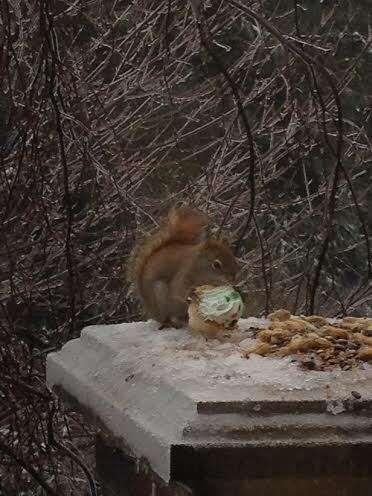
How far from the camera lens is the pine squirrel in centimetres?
230

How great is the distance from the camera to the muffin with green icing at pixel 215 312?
1.95 metres

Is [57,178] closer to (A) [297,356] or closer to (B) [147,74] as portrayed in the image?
(B) [147,74]

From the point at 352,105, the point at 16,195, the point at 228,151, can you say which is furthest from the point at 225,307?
the point at 352,105

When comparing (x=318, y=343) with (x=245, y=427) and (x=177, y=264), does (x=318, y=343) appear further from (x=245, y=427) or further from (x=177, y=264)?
(x=177, y=264)

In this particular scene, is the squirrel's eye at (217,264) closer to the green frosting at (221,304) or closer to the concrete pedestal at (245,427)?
the green frosting at (221,304)

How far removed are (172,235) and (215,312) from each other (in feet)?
1.56

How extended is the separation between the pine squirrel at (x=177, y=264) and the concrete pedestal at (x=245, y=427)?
0.56 m

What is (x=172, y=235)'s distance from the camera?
240 centimetres

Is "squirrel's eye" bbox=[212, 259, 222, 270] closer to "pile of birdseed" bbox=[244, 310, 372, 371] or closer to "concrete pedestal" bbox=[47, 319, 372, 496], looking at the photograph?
"pile of birdseed" bbox=[244, 310, 372, 371]

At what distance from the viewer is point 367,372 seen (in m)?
1.67

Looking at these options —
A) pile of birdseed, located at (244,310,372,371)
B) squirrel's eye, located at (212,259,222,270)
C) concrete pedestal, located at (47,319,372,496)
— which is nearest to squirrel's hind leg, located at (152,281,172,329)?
squirrel's eye, located at (212,259,222,270)

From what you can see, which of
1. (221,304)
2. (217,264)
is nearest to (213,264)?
(217,264)

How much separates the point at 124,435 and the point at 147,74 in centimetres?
340

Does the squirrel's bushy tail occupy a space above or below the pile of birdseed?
above
